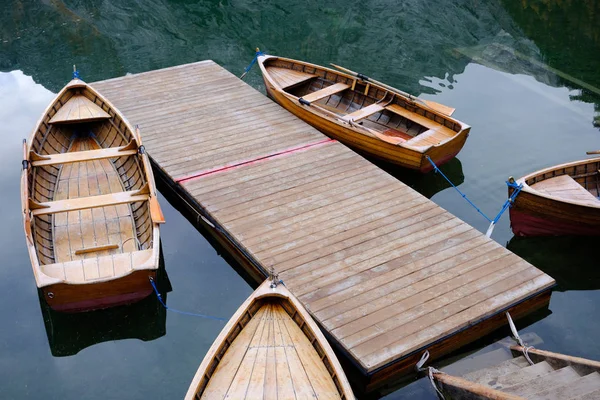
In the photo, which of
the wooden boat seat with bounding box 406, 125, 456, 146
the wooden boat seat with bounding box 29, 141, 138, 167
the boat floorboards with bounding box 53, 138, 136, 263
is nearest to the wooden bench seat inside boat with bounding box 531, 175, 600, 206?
the wooden boat seat with bounding box 406, 125, 456, 146

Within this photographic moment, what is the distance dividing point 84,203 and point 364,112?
650cm

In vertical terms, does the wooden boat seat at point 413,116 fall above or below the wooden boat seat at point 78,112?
above

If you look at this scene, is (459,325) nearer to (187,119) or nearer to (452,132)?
(452,132)

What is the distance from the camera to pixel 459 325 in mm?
8906

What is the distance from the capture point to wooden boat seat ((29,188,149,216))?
33.6ft

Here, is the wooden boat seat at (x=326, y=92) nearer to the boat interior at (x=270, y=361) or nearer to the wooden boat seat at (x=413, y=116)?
the wooden boat seat at (x=413, y=116)

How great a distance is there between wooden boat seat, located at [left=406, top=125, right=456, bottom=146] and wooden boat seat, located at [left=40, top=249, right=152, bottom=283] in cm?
621

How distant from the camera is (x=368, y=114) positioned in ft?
45.6

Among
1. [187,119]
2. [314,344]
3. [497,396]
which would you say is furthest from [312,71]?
[497,396]

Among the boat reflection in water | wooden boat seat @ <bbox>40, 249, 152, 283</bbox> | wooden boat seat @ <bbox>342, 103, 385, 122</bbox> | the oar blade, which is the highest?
the oar blade

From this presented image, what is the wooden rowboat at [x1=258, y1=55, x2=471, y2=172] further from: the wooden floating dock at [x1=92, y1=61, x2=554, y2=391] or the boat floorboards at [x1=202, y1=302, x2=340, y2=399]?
the boat floorboards at [x1=202, y1=302, x2=340, y2=399]

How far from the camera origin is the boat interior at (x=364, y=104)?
43.9 ft

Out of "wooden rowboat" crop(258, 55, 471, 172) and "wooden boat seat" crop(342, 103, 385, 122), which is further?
"wooden boat seat" crop(342, 103, 385, 122)

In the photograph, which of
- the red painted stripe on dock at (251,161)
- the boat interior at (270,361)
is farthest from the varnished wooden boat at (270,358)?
the red painted stripe on dock at (251,161)
